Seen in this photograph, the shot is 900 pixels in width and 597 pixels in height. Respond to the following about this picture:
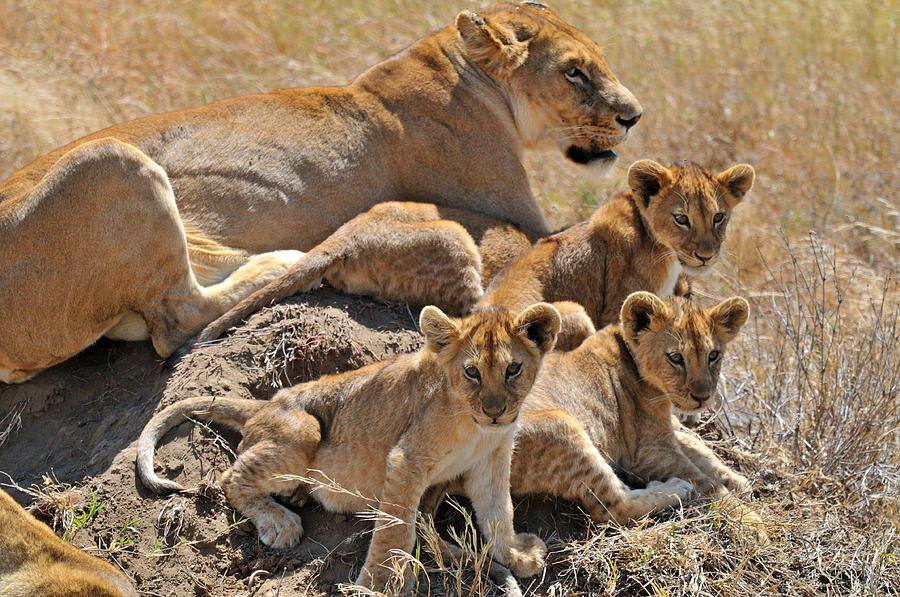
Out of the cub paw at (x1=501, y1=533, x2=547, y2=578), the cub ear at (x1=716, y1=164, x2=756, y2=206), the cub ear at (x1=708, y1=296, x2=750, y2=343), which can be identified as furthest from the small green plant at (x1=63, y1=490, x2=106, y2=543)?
the cub ear at (x1=716, y1=164, x2=756, y2=206)

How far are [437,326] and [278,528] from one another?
1328 millimetres

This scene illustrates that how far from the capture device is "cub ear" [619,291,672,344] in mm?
5034

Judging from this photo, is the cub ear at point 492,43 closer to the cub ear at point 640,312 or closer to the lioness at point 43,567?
the cub ear at point 640,312

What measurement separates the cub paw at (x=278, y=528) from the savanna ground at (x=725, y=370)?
55mm

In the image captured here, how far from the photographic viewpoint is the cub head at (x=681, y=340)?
4906mm

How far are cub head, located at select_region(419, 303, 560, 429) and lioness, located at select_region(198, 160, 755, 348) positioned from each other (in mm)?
1387

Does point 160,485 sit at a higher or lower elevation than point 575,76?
lower

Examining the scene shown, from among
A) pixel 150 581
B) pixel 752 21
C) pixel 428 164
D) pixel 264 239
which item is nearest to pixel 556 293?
pixel 428 164

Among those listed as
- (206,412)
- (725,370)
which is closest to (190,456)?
(206,412)

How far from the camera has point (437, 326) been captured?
14.2 feet

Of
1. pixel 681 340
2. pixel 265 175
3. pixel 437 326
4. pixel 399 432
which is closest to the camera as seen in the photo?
pixel 437 326

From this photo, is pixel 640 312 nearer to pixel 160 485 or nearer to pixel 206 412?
pixel 206 412

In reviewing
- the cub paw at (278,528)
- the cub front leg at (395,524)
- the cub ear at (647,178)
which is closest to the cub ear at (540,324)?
the cub front leg at (395,524)

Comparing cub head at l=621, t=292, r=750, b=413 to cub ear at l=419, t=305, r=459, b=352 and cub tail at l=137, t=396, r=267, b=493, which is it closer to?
cub ear at l=419, t=305, r=459, b=352
